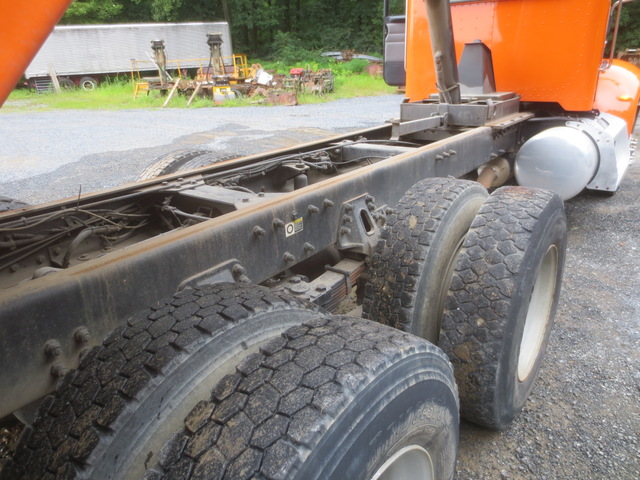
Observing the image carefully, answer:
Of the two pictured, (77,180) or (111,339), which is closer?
(111,339)

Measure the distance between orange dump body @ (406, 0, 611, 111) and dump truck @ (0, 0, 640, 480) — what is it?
116cm

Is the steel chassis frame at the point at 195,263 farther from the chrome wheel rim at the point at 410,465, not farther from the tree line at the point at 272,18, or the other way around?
the tree line at the point at 272,18

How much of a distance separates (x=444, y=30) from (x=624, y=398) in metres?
2.74

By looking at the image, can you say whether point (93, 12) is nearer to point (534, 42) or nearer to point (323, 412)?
point (534, 42)

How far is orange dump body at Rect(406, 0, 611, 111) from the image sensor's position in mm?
4637

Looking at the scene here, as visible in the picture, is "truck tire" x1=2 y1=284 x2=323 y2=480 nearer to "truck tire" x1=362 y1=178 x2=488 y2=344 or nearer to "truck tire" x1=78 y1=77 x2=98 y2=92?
"truck tire" x1=362 y1=178 x2=488 y2=344

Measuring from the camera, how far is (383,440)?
1257 mm

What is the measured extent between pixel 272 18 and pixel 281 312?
4417 centimetres

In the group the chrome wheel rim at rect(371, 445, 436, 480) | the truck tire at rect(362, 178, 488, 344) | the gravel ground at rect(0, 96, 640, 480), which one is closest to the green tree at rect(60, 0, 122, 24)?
the gravel ground at rect(0, 96, 640, 480)

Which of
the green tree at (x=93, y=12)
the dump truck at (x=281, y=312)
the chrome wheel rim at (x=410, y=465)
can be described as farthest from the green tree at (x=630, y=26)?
the green tree at (x=93, y=12)

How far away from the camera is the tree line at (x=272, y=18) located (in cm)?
3688

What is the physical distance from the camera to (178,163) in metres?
4.02

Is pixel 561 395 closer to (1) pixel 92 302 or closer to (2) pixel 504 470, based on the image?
(2) pixel 504 470

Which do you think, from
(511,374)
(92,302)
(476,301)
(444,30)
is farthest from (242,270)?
(444,30)
